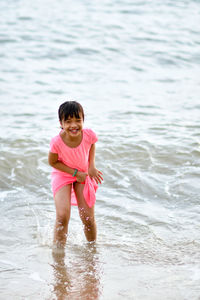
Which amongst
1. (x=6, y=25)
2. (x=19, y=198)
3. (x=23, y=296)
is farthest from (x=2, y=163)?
(x=6, y=25)

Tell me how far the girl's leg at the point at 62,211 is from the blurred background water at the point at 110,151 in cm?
21

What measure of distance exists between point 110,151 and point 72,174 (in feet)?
10.2

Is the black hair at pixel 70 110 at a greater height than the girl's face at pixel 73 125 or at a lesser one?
greater

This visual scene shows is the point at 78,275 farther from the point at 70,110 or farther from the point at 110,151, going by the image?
the point at 110,151

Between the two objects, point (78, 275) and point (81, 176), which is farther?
point (81, 176)

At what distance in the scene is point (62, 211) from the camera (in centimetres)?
423

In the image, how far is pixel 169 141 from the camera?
25.1 feet

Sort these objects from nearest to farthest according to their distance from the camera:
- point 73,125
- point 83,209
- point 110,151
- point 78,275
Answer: point 78,275
point 73,125
point 83,209
point 110,151

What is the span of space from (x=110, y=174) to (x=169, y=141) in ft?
5.17

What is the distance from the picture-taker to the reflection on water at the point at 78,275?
3605mm

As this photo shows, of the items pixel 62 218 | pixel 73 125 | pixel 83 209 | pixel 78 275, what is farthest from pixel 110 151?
pixel 78 275

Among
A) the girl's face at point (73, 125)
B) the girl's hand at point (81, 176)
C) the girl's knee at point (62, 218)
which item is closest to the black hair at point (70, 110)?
the girl's face at point (73, 125)

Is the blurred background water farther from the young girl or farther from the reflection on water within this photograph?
the young girl

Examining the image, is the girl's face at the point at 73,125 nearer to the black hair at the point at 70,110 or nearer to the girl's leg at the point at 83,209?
the black hair at the point at 70,110
